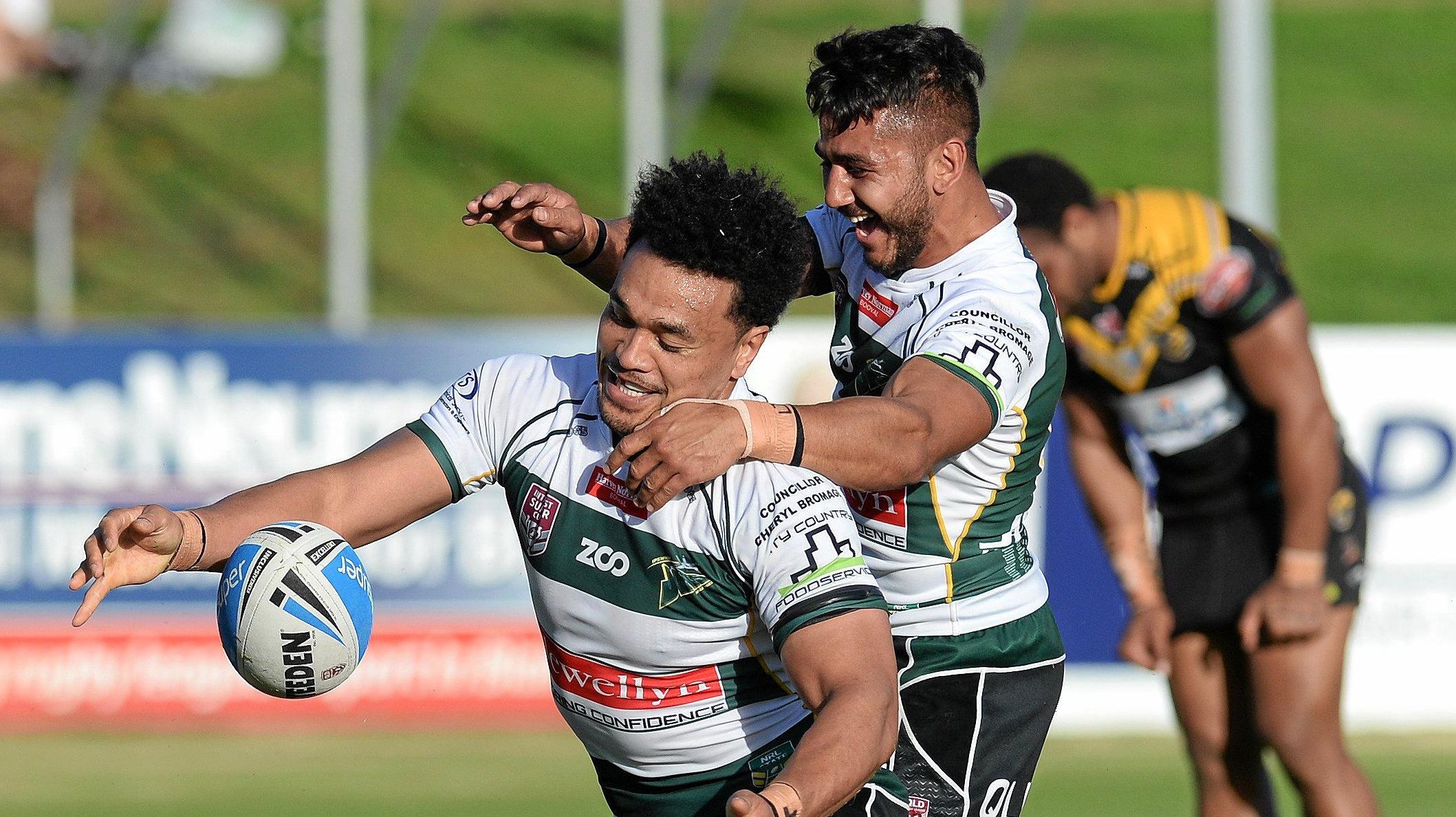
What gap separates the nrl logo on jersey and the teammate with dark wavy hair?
53cm

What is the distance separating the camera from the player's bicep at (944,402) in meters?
3.66

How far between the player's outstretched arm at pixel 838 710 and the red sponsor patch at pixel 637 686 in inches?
11.7

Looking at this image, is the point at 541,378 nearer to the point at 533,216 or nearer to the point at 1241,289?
the point at 533,216

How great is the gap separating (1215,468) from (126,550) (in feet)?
12.3

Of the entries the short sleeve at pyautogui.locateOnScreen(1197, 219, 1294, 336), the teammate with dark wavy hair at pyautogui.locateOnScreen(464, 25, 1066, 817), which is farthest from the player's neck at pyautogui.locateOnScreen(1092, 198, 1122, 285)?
the teammate with dark wavy hair at pyautogui.locateOnScreen(464, 25, 1066, 817)

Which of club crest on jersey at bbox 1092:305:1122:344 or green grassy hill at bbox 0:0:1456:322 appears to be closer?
club crest on jersey at bbox 1092:305:1122:344

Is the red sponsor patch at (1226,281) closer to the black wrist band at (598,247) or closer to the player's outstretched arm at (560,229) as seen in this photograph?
the player's outstretched arm at (560,229)

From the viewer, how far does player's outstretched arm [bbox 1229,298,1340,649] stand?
5.65 meters

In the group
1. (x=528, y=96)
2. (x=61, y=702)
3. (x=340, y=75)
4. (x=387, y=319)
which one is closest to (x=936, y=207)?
(x=61, y=702)

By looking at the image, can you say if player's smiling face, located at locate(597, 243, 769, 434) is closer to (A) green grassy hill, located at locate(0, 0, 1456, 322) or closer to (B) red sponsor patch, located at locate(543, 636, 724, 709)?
(B) red sponsor patch, located at locate(543, 636, 724, 709)

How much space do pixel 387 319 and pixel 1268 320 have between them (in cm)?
1329

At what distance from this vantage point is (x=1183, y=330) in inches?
227

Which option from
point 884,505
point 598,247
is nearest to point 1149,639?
point 884,505

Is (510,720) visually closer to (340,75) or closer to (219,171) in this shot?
(340,75)
